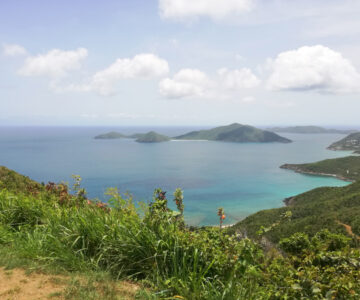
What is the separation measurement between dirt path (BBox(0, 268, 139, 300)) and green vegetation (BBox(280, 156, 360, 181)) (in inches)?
5795

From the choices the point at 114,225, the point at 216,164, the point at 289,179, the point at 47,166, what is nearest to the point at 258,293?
the point at 114,225

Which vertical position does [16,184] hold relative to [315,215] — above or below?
above

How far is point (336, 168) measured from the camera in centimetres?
13775

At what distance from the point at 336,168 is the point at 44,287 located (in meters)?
160

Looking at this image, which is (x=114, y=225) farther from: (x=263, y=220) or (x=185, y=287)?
(x=263, y=220)

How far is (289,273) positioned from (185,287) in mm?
1670

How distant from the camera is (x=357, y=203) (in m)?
63.7

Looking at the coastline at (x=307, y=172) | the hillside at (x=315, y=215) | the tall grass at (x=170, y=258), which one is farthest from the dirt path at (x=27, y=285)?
the coastline at (x=307, y=172)

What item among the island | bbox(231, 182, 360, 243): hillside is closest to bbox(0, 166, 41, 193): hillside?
the island

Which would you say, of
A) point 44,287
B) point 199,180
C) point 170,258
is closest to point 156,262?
point 170,258

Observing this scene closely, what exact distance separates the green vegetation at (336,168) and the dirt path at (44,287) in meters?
147

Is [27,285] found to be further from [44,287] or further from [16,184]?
[16,184]

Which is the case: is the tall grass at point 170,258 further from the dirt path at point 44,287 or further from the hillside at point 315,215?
the hillside at point 315,215

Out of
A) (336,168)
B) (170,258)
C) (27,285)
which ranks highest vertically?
(170,258)
